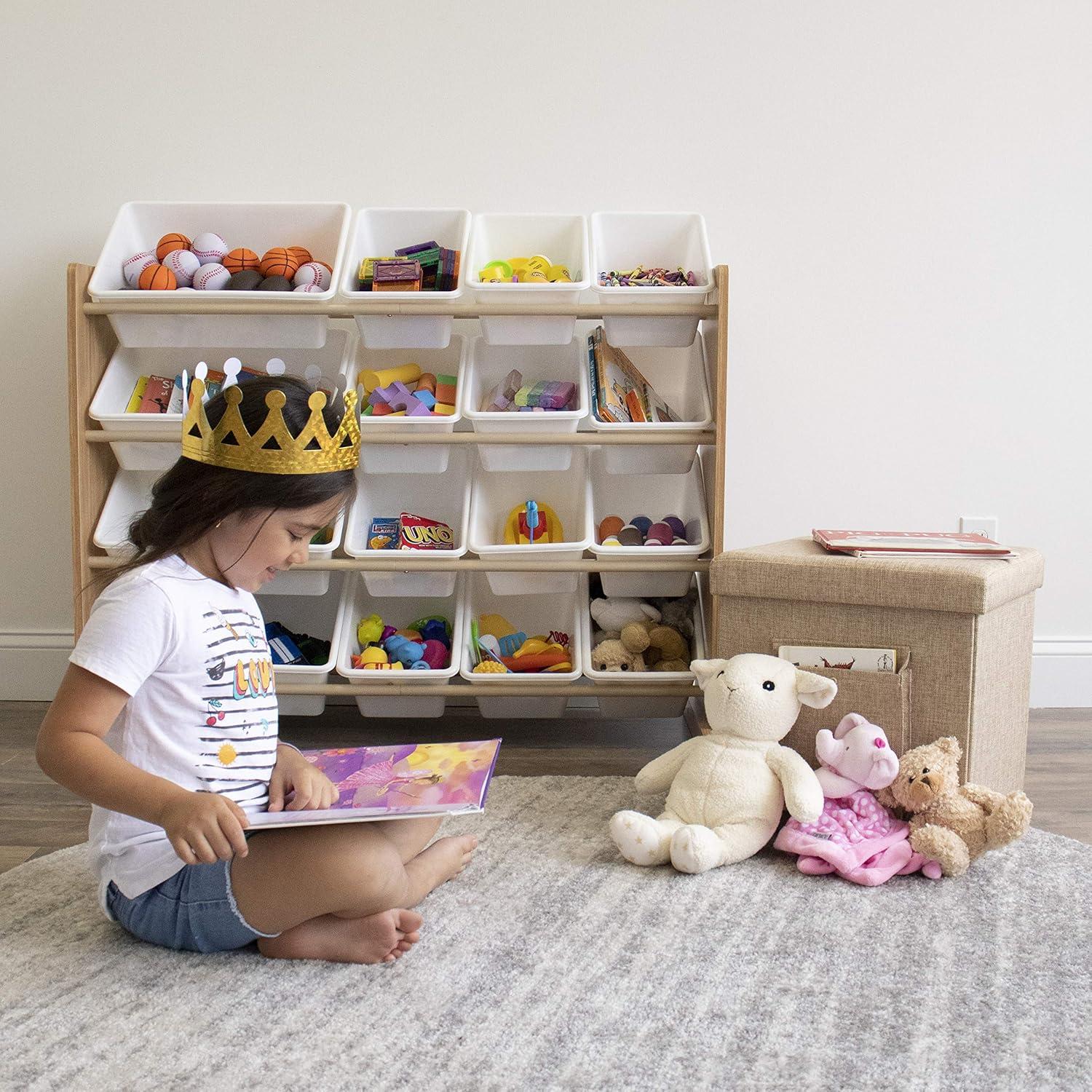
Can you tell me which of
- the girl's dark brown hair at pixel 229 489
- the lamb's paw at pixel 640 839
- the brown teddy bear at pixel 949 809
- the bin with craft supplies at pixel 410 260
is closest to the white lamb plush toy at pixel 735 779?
the lamb's paw at pixel 640 839

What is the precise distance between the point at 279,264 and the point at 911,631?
1.28m

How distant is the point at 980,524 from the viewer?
2273mm

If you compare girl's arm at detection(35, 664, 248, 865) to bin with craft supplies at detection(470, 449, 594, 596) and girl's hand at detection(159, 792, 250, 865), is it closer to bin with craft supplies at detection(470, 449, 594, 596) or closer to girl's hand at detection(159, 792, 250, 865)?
girl's hand at detection(159, 792, 250, 865)

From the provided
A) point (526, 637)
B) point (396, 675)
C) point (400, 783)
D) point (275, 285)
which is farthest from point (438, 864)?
point (275, 285)

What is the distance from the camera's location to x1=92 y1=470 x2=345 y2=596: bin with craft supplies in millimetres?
1981

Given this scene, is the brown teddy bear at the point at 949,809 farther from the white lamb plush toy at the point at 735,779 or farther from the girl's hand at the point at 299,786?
the girl's hand at the point at 299,786

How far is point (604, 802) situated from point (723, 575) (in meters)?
0.40

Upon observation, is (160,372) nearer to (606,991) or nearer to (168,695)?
(168,695)

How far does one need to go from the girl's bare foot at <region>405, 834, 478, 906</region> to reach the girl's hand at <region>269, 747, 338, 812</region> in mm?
155

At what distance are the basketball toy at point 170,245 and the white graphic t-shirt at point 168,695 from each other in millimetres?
1067

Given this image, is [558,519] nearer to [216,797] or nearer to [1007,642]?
[1007,642]

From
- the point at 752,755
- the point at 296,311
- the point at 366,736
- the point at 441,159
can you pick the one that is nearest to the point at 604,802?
the point at 752,755

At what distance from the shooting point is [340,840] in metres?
1.11

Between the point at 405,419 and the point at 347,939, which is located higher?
the point at 405,419
